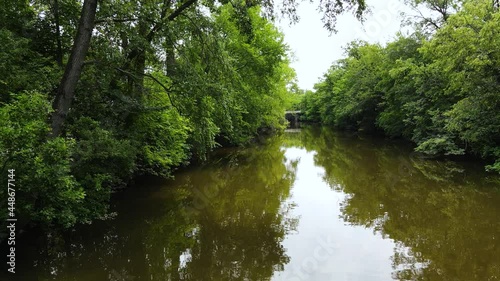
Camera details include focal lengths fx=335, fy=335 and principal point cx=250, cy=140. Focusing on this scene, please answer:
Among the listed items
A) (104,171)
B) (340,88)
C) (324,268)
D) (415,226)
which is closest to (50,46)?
(104,171)

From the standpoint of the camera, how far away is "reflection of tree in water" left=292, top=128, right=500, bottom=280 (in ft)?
20.6

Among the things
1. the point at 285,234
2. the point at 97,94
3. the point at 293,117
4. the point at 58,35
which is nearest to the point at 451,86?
the point at 285,234

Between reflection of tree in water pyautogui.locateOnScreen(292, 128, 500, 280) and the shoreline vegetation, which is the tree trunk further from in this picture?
reflection of tree in water pyautogui.locateOnScreen(292, 128, 500, 280)

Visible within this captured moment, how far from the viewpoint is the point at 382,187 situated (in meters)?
12.9

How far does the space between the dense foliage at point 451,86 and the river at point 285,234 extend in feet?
10.4

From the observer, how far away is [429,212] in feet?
31.5

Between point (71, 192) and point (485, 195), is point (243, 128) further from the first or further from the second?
point (71, 192)

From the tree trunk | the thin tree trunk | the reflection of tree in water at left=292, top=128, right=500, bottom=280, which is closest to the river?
the reflection of tree in water at left=292, top=128, right=500, bottom=280

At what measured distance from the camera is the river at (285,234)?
19.8ft

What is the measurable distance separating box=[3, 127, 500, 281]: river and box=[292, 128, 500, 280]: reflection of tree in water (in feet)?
0.09

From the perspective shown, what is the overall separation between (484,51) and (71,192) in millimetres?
16322

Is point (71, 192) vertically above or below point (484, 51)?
below

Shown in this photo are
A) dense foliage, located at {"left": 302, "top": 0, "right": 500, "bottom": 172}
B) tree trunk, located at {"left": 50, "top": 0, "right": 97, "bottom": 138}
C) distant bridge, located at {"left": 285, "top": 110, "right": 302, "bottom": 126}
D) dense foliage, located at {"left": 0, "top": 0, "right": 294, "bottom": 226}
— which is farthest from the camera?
distant bridge, located at {"left": 285, "top": 110, "right": 302, "bottom": 126}

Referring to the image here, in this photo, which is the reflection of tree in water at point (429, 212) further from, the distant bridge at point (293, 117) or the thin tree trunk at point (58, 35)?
the distant bridge at point (293, 117)
